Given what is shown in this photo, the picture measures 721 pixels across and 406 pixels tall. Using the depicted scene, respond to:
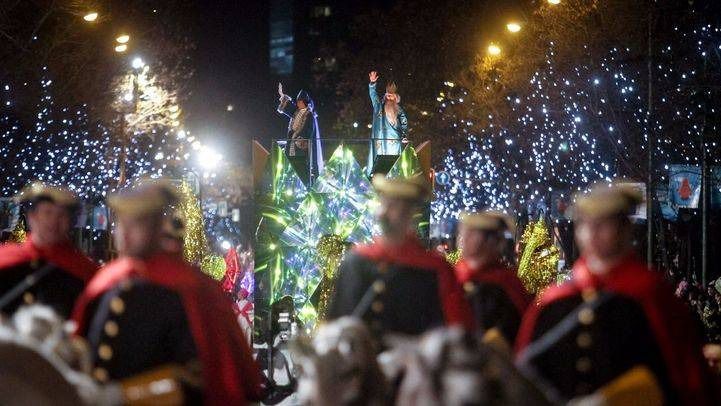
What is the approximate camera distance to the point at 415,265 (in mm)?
7926

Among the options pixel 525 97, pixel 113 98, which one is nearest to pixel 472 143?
pixel 525 97

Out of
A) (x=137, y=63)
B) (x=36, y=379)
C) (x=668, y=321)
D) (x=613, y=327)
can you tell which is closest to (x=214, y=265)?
(x=613, y=327)

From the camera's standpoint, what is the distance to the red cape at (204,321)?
6496 millimetres

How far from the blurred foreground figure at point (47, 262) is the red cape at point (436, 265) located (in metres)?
2.13

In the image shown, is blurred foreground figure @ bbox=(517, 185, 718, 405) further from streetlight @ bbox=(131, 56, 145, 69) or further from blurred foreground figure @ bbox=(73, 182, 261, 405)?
streetlight @ bbox=(131, 56, 145, 69)

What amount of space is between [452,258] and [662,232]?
427 inches

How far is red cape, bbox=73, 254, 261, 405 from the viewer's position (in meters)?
6.50

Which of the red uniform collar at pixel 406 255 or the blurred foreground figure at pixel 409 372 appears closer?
the blurred foreground figure at pixel 409 372

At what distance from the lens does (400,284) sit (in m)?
7.88

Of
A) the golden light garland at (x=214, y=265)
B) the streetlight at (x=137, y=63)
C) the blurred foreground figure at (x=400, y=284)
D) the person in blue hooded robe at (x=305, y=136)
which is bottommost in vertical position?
the golden light garland at (x=214, y=265)

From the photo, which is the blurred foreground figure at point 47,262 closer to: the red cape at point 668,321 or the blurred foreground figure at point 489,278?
the blurred foreground figure at point 489,278

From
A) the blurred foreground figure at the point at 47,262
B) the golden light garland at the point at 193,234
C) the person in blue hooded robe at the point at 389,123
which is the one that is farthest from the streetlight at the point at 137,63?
the blurred foreground figure at the point at 47,262

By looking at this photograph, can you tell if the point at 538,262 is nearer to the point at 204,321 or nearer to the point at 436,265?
the point at 436,265

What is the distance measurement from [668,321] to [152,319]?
2916 mm
